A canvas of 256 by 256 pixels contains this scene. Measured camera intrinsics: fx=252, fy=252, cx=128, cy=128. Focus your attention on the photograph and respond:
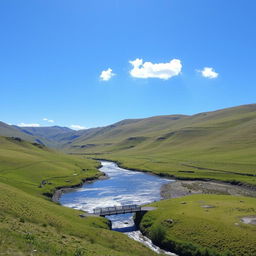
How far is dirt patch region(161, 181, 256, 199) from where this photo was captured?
96.0m

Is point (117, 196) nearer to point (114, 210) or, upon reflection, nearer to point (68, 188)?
point (68, 188)

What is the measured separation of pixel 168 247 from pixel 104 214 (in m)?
20.5

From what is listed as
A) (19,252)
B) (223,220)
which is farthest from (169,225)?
(19,252)

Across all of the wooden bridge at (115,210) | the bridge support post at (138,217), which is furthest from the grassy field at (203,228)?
the wooden bridge at (115,210)

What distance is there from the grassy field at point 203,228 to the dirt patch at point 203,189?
2750 centimetres

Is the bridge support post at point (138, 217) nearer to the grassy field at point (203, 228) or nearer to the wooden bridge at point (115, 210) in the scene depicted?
the wooden bridge at point (115, 210)

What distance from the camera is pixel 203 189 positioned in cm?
10538

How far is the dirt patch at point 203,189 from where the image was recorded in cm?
9603

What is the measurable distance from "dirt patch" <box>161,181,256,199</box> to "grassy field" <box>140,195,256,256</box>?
27504mm

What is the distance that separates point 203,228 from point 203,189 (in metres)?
57.3

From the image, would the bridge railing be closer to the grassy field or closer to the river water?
the river water

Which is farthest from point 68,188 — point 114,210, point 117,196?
point 114,210

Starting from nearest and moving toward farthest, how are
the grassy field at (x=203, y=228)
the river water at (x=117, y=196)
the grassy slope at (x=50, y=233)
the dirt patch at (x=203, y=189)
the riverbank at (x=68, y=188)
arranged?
the grassy slope at (x=50, y=233) < the grassy field at (x=203, y=228) < the river water at (x=117, y=196) < the riverbank at (x=68, y=188) < the dirt patch at (x=203, y=189)

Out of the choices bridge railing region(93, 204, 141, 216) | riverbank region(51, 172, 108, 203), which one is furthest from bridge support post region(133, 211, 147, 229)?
riverbank region(51, 172, 108, 203)
